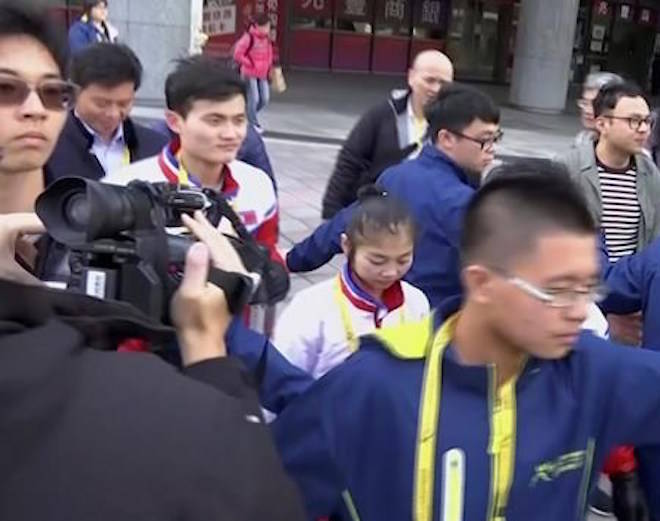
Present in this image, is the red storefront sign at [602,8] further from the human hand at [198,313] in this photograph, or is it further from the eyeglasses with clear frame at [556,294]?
the human hand at [198,313]

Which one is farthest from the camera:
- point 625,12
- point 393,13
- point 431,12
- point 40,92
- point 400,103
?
point 625,12

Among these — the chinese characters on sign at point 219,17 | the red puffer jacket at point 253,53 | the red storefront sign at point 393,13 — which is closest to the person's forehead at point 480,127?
the red puffer jacket at point 253,53

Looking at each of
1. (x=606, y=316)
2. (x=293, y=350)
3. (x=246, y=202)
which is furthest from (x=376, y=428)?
(x=606, y=316)

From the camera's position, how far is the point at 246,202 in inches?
106

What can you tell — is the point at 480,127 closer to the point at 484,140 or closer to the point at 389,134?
the point at 484,140

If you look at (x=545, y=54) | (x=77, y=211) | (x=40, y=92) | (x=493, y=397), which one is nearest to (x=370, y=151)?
(x=40, y=92)

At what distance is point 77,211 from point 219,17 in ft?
54.1

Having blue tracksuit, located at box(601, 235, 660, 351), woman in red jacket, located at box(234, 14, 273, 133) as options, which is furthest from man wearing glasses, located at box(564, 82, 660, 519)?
woman in red jacket, located at box(234, 14, 273, 133)

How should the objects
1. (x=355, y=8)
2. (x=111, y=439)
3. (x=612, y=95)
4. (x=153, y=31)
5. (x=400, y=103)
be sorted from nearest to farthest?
1. (x=111, y=439)
2. (x=612, y=95)
3. (x=400, y=103)
4. (x=153, y=31)
5. (x=355, y=8)

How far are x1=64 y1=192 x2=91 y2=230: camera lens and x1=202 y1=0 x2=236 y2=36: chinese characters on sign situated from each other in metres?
15.0

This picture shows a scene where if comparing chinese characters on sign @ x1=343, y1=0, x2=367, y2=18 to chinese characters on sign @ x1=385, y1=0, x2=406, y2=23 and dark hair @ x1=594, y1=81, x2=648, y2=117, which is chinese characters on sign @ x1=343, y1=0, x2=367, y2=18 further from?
dark hair @ x1=594, y1=81, x2=648, y2=117

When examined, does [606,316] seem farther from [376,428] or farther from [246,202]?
[376,428]

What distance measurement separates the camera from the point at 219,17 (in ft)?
56.5

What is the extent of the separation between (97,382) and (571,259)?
93cm
